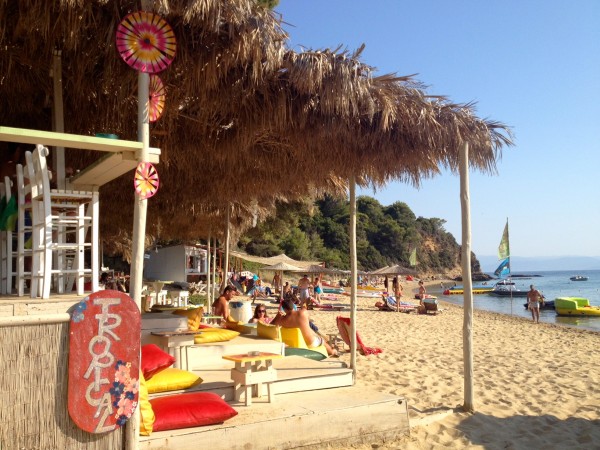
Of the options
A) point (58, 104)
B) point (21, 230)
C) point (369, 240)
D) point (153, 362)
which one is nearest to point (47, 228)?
point (21, 230)

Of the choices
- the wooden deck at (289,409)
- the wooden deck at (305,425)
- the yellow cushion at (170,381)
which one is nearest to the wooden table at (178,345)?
the wooden deck at (289,409)

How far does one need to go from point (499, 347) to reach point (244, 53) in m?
8.07

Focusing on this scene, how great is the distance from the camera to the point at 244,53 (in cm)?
384

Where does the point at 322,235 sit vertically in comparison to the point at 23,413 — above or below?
above

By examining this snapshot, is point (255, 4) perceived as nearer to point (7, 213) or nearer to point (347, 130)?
point (347, 130)

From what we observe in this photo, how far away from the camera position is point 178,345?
187 inches

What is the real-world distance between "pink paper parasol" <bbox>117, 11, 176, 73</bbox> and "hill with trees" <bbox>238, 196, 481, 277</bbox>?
1535 inches

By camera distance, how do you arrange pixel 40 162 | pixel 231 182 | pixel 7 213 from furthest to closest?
pixel 231 182 → pixel 7 213 → pixel 40 162

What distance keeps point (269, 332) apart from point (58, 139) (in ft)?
12.1

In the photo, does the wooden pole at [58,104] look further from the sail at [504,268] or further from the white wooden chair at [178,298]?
the sail at [504,268]

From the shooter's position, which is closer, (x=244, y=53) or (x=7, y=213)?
(x=7, y=213)

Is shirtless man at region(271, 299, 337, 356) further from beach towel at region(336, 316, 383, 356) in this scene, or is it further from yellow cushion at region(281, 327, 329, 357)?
beach towel at region(336, 316, 383, 356)

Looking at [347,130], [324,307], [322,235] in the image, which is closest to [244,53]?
[347,130]

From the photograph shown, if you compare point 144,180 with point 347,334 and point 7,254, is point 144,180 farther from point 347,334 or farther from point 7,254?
point 347,334
